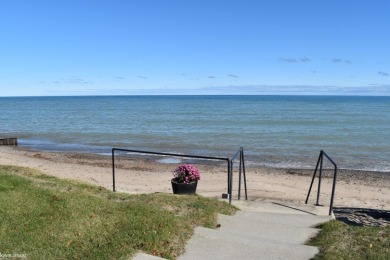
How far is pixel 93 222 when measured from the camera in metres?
5.75

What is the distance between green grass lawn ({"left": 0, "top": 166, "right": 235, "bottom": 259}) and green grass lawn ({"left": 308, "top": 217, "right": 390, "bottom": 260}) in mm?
1757

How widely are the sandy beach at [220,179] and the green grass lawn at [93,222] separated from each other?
16.3 ft

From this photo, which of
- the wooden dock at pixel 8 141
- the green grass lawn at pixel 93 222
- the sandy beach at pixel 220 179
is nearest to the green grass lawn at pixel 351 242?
the green grass lawn at pixel 93 222

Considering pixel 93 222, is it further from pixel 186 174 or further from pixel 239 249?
pixel 186 174

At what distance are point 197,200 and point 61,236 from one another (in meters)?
3.12

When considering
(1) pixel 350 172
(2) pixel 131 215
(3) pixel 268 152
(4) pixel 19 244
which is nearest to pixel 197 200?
(2) pixel 131 215

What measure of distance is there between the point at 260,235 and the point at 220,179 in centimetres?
1071

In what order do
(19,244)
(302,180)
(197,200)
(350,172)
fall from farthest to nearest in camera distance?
(350,172) → (302,180) → (197,200) → (19,244)

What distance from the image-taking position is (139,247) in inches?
192

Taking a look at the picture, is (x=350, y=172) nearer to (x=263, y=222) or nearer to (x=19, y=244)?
(x=263, y=222)

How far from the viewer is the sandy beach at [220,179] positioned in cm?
1399

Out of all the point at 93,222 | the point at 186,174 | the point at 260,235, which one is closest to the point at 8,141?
the point at 186,174

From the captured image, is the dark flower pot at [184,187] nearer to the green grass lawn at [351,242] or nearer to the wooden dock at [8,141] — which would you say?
the green grass lawn at [351,242]

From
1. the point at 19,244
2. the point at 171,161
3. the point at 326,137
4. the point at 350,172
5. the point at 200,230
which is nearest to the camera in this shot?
the point at 19,244
